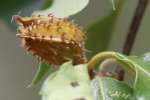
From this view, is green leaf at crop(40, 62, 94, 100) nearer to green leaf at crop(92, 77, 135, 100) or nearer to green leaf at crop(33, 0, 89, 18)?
green leaf at crop(92, 77, 135, 100)

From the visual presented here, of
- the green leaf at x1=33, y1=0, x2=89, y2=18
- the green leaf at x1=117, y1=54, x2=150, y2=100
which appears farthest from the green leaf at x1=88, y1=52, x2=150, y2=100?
the green leaf at x1=33, y1=0, x2=89, y2=18

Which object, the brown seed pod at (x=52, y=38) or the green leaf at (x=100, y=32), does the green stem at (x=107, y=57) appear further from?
the green leaf at (x=100, y=32)

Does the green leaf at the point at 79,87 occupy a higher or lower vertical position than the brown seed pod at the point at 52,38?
lower

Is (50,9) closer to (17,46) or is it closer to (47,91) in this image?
(47,91)

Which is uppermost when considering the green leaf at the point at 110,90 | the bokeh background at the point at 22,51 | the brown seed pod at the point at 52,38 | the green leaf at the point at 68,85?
the brown seed pod at the point at 52,38

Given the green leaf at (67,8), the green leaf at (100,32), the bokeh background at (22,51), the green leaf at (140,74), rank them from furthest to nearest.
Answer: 1. the bokeh background at (22,51)
2. the green leaf at (100,32)
3. the green leaf at (67,8)
4. the green leaf at (140,74)

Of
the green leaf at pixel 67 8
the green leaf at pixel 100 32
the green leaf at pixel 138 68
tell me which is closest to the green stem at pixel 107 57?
the green leaf at pixel 138 68

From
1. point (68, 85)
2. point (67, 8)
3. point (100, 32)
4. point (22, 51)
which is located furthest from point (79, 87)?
point (22, 51)
